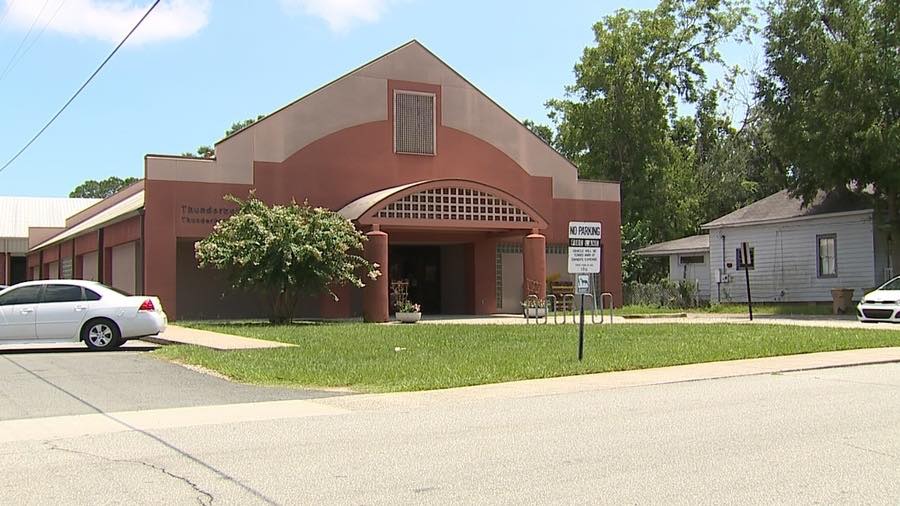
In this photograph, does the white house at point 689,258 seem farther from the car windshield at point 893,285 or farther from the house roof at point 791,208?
the car windshield at point 893,285

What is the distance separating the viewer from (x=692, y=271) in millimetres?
45438

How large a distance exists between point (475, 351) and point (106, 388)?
6.84m

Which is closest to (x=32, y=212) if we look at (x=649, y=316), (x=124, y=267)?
(x=124, y=267)

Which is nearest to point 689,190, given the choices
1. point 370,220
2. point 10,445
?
point 370,220

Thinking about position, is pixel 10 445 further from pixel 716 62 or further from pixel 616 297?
pixel 716 62

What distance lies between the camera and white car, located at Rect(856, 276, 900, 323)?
993 inches

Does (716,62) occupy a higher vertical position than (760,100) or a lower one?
higher

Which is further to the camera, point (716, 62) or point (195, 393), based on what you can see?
point (716, 62)

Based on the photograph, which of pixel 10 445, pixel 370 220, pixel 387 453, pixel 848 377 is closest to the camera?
pixel 387 453

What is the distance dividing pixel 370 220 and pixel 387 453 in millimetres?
19833

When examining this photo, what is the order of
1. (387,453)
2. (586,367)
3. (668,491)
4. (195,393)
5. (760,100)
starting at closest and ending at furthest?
(668,491) < (387,453) < (195,393) < (586,367) < (760,100)

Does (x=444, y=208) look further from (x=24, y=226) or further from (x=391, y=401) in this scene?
(x=24, y=226)

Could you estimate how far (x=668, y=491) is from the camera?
6652mm

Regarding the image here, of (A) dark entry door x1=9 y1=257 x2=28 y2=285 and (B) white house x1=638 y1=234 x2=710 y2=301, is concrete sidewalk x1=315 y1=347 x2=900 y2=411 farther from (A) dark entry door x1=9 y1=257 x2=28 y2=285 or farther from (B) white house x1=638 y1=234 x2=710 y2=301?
(A) dark entry door x1=9 y1=257 x2=28 y2=285
